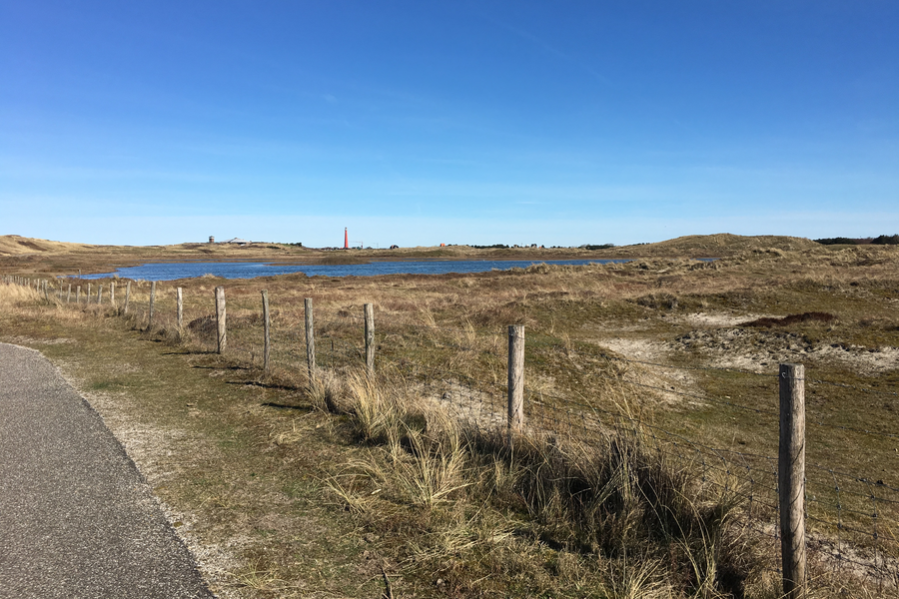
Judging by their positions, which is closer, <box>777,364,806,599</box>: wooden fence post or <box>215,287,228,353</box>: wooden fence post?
<box>777,364,806,599</box>: wooden fence post

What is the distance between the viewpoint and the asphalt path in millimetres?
3711

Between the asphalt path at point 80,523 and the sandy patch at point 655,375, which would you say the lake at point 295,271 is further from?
the asphalt path at point 80,523

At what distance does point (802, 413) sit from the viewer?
12.0ft

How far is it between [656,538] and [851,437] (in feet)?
24.8

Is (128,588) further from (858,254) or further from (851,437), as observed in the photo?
(858,254)

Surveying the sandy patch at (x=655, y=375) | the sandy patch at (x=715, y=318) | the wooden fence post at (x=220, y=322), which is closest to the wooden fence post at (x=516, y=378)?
the sandy patch at (x=655, y=375)

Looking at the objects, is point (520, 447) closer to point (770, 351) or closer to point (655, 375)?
point (655, 375)

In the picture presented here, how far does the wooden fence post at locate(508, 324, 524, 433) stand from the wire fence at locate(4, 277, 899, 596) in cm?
23

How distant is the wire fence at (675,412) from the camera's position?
5.04 m

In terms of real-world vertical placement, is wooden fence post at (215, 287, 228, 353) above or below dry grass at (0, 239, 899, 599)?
above

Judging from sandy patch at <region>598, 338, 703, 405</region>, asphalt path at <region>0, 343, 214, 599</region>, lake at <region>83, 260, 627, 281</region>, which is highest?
lake at <region>83, 260, 627, 281</region>

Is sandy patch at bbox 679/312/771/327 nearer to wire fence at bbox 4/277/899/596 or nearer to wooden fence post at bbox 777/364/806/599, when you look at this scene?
wire fence at bbox 4/277/899/596

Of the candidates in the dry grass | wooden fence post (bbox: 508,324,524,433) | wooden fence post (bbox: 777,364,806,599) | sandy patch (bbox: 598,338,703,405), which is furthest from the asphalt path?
sandy patch (bbox: 598,338,703,405)

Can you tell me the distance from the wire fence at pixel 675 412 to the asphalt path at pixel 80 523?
366cm
